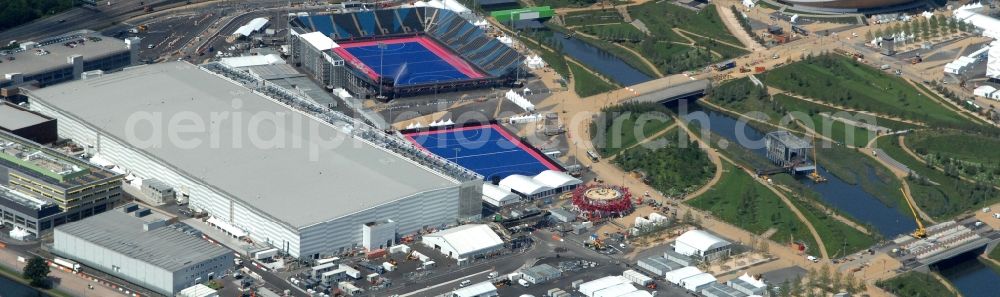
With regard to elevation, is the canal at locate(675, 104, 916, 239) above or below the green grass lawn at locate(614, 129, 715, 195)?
below

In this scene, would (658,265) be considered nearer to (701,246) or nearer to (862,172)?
(701,246)

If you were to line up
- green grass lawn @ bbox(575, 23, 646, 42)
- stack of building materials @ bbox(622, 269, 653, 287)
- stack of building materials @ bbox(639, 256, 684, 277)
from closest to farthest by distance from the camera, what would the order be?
stack of building materials @ bbox(622, 269, 653, 287) < stack of building materials @ bbox(639, 256, 684, 277) < green grass lawn @ bbox(575, 23, 646, 42)

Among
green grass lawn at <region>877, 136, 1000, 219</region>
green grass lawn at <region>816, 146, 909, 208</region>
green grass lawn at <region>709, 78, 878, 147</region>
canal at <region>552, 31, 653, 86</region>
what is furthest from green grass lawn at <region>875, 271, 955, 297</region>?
canal at <region>552, 31, 653, 86</region>

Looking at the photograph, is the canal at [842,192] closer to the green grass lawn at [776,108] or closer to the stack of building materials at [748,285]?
the green grass lawn at [776,108]

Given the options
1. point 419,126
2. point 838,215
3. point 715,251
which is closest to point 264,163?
point 419,126

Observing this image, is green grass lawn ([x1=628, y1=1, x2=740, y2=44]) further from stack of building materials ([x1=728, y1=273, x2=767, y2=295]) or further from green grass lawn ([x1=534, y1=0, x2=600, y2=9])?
stack of building materials ([x1=728, y1=273, x2=767, y2=295])

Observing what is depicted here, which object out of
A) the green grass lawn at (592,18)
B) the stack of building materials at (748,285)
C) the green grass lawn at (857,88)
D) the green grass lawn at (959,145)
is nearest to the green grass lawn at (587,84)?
the green grass lawn at (857,88)
